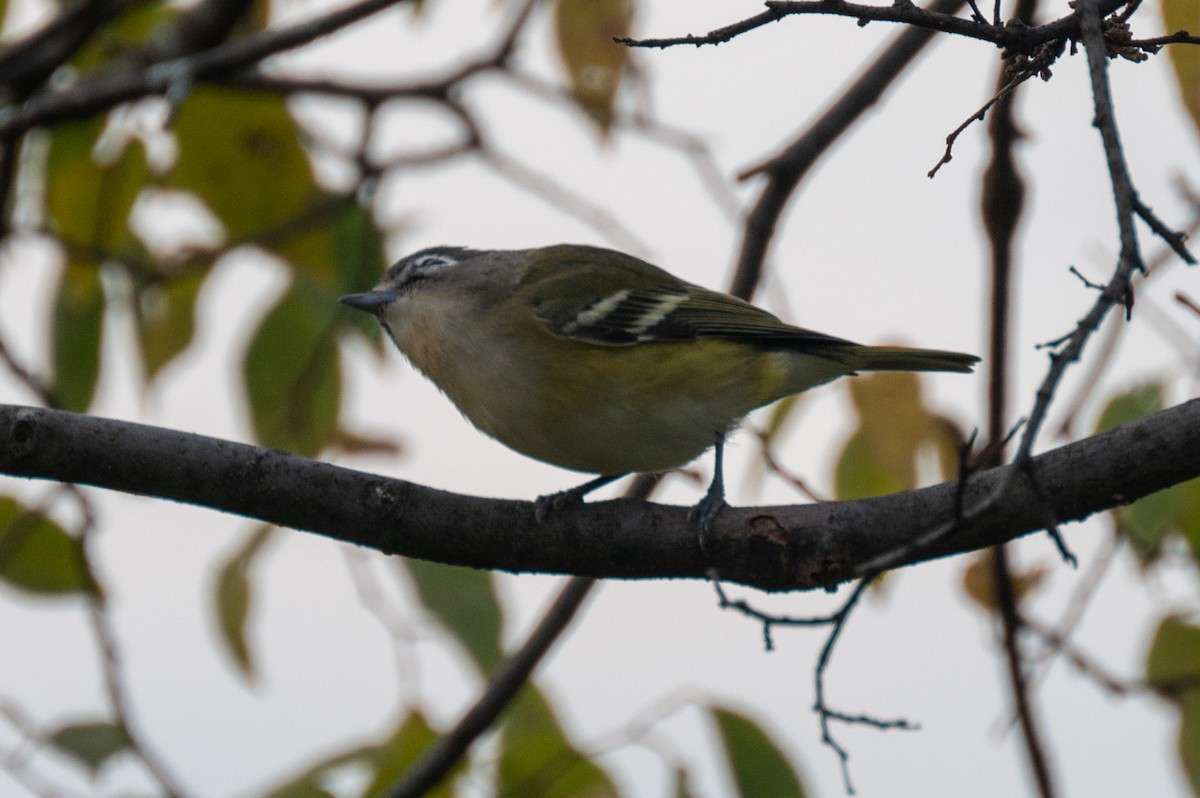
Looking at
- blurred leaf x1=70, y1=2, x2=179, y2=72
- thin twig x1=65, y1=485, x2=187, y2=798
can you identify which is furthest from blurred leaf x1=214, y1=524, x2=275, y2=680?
blurred leaf x1=70, y1=2, x2=179, y2=72

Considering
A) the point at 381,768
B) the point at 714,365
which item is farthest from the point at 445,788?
the point at 714,365

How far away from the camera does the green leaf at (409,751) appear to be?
362 cm

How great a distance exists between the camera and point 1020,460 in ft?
5.80

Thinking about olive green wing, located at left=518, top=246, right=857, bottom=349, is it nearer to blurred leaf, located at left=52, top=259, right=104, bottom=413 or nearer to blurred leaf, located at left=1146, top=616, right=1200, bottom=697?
blurred leaf, located at left=1146, top=616, right=1200, bottom=697

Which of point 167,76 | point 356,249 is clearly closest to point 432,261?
point 356,249

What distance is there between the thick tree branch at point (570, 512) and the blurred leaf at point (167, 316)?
1821 millimetres

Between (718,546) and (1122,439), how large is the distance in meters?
0.86

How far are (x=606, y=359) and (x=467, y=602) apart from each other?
0.86 metres

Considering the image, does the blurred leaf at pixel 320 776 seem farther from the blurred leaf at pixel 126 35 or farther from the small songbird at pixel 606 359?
the blurred leaf at pixel 126 35

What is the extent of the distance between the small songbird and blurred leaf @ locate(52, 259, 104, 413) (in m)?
0.88

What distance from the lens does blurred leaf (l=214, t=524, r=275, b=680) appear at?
4.12m

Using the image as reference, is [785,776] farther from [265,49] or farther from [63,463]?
[265,49]

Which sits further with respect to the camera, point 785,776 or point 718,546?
point 785,776

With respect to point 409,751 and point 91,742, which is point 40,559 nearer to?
point 91,742
